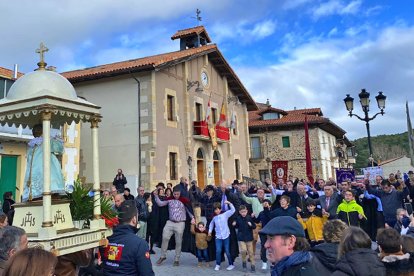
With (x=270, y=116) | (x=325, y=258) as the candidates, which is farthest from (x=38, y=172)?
(x=270, y=116)

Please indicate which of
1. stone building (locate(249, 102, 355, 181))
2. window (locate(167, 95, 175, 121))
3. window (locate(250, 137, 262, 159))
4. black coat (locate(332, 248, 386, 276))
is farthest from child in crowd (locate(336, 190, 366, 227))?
window (locate(250, 137, 262, 159))

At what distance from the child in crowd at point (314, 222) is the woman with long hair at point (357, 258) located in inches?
183

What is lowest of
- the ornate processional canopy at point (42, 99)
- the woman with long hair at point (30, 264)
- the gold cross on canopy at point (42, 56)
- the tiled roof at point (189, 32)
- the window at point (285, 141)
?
the woman with long hair at point (30, 264)

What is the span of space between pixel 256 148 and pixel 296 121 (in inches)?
179

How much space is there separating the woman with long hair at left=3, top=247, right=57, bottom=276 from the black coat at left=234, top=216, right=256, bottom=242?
6.57m

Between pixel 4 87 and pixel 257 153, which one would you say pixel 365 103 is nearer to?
pixel 4 87

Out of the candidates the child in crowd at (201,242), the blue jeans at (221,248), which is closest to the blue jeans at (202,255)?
the child in crowd at (201,242)

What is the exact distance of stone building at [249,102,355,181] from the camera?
107 feet

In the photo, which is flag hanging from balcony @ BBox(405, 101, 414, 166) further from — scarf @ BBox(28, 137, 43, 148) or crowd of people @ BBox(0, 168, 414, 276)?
scarf @ BBox(28, 137, 43, 148)

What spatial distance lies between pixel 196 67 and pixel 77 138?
854cm

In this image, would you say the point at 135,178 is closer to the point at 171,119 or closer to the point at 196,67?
the point at 171,119

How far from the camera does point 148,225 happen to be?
10.3 metres

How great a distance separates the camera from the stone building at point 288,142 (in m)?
32.6

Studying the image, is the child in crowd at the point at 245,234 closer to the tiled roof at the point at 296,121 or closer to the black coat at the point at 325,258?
the black coat at the point at 325,258
